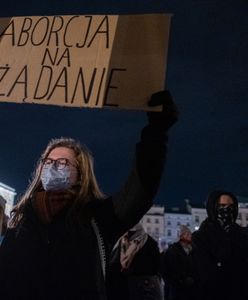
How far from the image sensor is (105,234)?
198 centimetres

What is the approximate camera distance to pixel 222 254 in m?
3.71

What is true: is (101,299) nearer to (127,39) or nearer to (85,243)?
Result: (85,243)

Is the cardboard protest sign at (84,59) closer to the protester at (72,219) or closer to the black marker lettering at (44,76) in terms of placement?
the black marker lettering at (44,76)

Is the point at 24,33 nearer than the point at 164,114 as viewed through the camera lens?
No

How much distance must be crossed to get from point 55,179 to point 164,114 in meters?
0.55

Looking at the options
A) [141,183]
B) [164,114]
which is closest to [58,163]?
[141,183]

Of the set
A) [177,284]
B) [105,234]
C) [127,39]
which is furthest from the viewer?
[177,284]

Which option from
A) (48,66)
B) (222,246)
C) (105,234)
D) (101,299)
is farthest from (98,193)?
(222,246)

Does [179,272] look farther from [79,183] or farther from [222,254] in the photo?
[79,183]

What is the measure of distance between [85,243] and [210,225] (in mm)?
2246

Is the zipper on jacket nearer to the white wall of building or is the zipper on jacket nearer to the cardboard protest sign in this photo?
the cardboard protest sign

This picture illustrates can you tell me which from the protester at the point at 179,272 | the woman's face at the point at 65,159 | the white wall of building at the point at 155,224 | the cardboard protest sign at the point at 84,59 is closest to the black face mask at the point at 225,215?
the protester at the point at 179,272

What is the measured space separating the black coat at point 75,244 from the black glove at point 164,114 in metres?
0.03

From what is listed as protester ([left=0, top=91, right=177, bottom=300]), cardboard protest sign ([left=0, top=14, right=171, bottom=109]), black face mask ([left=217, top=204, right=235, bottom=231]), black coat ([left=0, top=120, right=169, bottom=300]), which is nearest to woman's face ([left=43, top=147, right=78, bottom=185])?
protester ([left=0, top=91, right=177, bottom=300])
